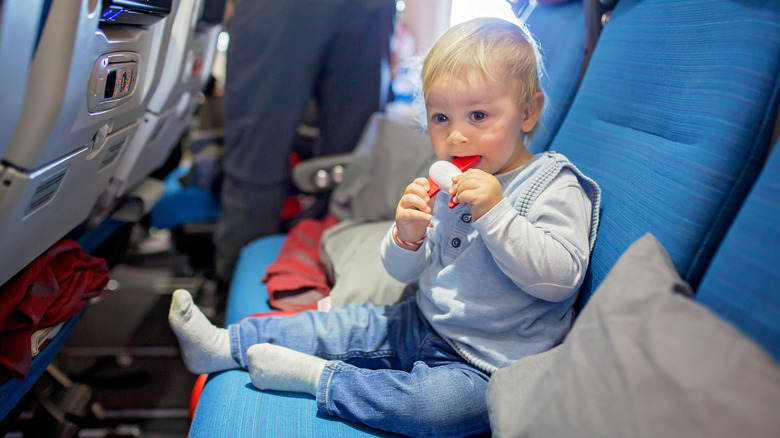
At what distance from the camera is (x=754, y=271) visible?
52 cm

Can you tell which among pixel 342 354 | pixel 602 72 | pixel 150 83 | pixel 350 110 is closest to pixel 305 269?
pixel 342 354

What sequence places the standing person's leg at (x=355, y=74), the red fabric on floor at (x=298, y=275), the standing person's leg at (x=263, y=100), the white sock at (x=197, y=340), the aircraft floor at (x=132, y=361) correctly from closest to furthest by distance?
1. the white sock at (x=197, y=340)
2. the red fabric on floor at (x=298, y=275)
3. the aircraft floor at (x=132, y=361)
4. the standing person's leg at (x=263, y=100)
5. the standing person's leg at (x=355, y=74)

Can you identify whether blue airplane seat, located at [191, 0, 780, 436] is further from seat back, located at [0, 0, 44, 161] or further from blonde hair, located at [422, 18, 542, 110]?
seat back, located at [0, 0, 44, 161]

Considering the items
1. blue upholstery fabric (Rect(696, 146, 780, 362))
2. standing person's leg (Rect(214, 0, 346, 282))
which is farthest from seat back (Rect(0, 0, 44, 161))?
standing person's leg (Rect(214, 0, 346, 282))

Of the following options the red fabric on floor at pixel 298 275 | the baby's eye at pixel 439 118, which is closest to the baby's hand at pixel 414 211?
the baby's eye at pixel 439 118

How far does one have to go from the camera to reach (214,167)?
183 centimetres

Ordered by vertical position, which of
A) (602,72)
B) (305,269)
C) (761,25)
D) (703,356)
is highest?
(761,25)

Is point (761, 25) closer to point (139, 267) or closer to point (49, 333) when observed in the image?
point (49, 333)

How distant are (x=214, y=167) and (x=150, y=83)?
79 centimetres

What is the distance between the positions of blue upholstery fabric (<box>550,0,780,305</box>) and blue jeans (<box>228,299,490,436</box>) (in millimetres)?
262

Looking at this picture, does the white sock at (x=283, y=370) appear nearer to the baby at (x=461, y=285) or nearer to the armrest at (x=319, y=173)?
the baby at (x=461, y=285)

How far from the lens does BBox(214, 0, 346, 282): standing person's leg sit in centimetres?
148

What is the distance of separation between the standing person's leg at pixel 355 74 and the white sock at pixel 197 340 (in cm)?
96

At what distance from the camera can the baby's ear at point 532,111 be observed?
2.94ft
